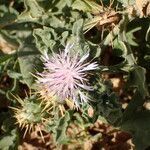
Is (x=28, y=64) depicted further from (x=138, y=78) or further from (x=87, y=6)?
(x=138, y=78)

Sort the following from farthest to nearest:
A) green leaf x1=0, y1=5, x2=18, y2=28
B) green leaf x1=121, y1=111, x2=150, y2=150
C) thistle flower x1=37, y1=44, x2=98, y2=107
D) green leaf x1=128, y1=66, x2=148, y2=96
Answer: green leaf x1=0, y1=5, x2=18, y2=28 < green leaf x1=121, y1=111, x2=150, y2=150 < green leaf x1=128, y1=66, x2=148, y2=96 < thistle flower x1=37, y1=44, x2=98, y2=107

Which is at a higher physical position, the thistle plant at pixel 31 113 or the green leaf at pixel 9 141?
the thistle plant at pixel 31 113

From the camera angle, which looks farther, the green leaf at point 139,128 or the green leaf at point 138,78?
the green leaf at point 139,128

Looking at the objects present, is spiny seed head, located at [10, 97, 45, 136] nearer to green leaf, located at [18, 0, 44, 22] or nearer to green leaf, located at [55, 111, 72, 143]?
green leaf, located at [55, 111, 72, 143]

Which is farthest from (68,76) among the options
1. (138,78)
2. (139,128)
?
(139,128)

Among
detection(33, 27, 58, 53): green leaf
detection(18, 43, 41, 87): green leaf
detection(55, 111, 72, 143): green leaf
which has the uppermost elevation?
detection(33, 27, 58, 53): green leaf

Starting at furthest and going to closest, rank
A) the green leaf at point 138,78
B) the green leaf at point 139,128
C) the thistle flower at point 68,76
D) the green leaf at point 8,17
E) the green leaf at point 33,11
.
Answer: the green leaf at point 8,17 < the green leaf at point 33,11 < the green leaf at point 139,128 < the green leaf at point 138,78 < the thistle flower at point 68,76

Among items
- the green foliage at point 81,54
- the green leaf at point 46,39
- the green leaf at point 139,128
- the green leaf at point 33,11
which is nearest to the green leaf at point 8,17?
the green foliage at point 81,54

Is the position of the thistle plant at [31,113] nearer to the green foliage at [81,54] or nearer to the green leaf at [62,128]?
the green foliage at [81,54]

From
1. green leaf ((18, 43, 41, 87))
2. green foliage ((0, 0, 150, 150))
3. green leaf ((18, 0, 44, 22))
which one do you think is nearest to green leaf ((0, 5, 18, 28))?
green foliage ((0, 0, 150, 150))
